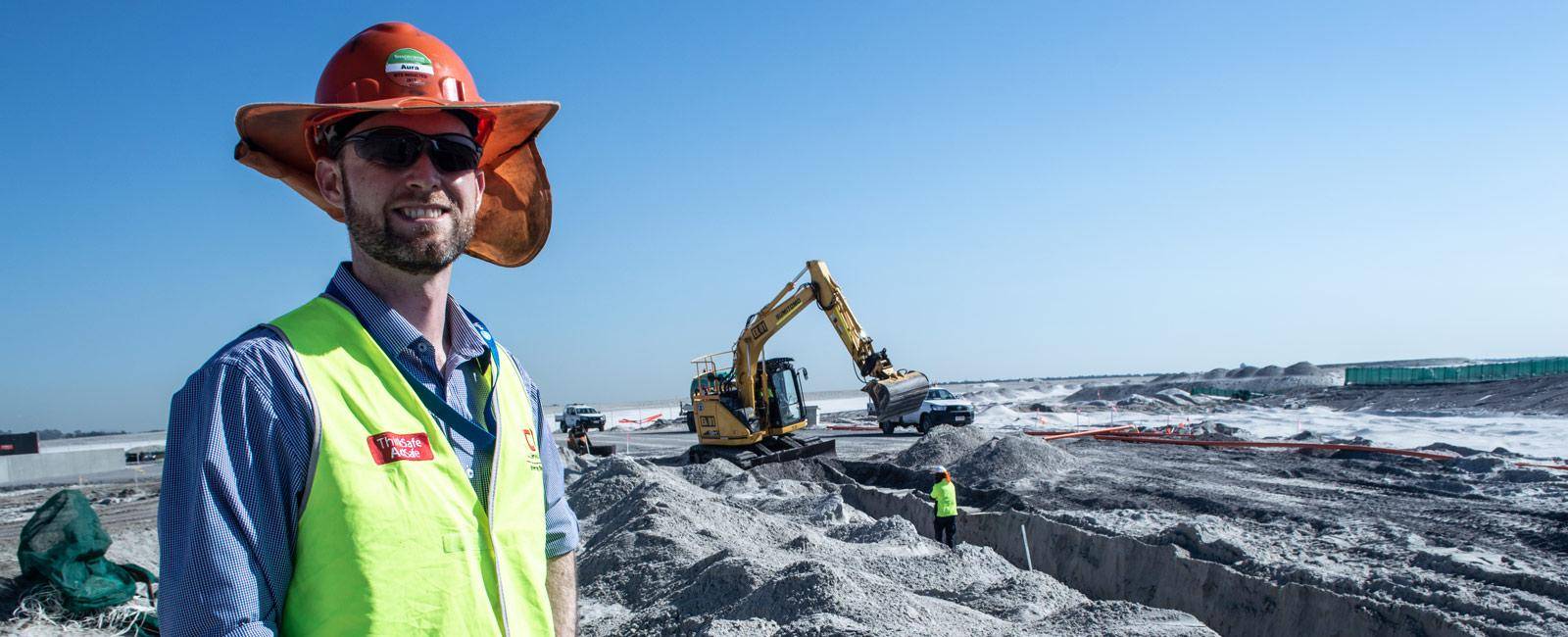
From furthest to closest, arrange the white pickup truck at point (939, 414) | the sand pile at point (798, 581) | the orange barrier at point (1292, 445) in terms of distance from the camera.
→ the white pickup truck at point (939, 414)
the orange barrier at point (1292, 445)
the sand pile at point (798, 581)

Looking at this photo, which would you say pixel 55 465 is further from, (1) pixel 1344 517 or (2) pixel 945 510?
(1) pixel 1344 517

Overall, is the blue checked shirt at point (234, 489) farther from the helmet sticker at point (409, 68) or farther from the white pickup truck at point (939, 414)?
the white pickup truck at point (939, 414)

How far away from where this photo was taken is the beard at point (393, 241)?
1.61 meters

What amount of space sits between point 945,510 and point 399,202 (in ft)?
33.8

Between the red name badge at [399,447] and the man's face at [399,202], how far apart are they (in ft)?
1.16

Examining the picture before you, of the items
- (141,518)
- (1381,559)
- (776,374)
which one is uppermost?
(776,374)

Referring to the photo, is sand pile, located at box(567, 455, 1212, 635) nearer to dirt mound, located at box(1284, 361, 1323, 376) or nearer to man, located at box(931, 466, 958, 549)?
man, located at box(931, 466, 958, 549)

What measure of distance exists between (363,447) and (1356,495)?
1520 centimetres

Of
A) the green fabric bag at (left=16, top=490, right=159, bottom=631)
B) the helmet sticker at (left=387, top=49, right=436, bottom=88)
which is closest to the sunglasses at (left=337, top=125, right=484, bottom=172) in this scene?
the helmet sticker at (left=387, top=49, right=436, bottom=88)

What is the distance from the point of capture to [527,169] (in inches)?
90.8

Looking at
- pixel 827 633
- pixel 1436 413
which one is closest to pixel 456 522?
pixel 827 633

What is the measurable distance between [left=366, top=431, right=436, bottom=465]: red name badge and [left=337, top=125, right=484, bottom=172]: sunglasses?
52 centimetres

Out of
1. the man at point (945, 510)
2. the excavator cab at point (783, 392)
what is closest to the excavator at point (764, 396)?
the excavator cab at point (783, 392)

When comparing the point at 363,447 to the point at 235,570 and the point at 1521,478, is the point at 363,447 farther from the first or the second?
the point at 1521,478
